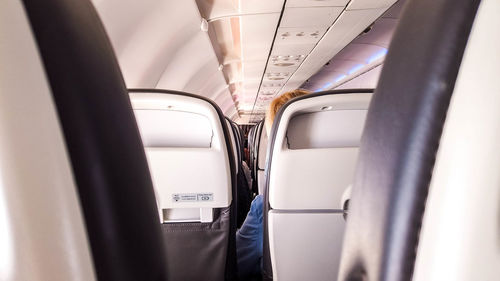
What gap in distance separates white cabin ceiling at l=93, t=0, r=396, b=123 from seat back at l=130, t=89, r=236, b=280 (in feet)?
7.11

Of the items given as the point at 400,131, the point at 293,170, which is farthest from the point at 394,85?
the point at 293,170

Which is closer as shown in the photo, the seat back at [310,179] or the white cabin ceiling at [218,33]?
the seat back at [310,179]

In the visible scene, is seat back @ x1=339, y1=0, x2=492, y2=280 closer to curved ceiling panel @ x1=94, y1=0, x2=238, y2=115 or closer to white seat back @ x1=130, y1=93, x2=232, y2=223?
white seat back @ x1=130, y1=93, x2=232, y2=223

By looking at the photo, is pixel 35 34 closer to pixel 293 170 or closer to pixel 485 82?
pixel 485 82

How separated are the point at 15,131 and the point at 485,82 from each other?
518 mm

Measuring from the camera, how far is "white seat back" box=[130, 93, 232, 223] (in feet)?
4.45

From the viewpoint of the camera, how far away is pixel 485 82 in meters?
0.28

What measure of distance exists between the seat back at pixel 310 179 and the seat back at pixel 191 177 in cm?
25

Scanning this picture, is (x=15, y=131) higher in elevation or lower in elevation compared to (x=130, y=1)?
lower

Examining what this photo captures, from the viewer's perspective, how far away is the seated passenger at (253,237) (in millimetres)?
1948

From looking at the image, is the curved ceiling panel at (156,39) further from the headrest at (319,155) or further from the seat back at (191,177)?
the headrest at (319,155)

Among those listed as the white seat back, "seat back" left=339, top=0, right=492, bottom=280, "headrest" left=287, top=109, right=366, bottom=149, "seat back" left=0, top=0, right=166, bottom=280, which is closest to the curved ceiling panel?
the white seat back

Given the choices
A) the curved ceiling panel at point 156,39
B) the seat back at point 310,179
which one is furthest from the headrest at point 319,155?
the curved ceiling panel at point 156,39

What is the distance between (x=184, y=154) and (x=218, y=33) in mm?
5292
